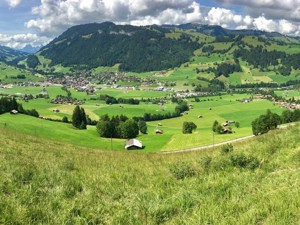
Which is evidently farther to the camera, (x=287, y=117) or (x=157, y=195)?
(x=287, y=117)

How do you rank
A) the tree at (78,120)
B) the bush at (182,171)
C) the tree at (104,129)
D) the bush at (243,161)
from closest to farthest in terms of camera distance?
1. the bush at (182,171)
2. the bush at (243,161)
3. the tree at (104,129)
4. the tree at (78,120)

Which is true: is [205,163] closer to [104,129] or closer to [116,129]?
[104,129]

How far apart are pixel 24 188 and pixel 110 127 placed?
109 m

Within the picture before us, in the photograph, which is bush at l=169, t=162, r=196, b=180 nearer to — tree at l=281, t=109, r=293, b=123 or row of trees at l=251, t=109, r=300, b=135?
row of trees at l=251, t=109, r=300, b=135

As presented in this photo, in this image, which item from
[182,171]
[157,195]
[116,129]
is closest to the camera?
[157,195]

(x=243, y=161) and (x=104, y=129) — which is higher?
(x=243, y=161)

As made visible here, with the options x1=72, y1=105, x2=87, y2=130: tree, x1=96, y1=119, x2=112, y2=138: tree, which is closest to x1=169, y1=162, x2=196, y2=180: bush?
x1=96, y1=119, x2=112, y2=138: tree

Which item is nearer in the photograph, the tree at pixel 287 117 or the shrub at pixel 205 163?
the shrub at pixel 205 163

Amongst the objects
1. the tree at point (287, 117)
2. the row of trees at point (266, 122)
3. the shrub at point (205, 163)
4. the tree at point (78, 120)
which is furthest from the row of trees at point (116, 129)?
the shrub at point (205, 163)

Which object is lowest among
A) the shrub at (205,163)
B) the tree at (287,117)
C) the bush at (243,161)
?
the tree at (287,117)

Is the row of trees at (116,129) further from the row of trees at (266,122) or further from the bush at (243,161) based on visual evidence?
the bush at (243,161)

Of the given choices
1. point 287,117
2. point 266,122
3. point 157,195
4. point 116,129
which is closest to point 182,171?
point 157,195

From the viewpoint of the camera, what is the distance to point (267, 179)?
8859mm

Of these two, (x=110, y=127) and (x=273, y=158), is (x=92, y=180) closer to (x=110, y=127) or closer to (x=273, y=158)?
(x=273, y=158)
